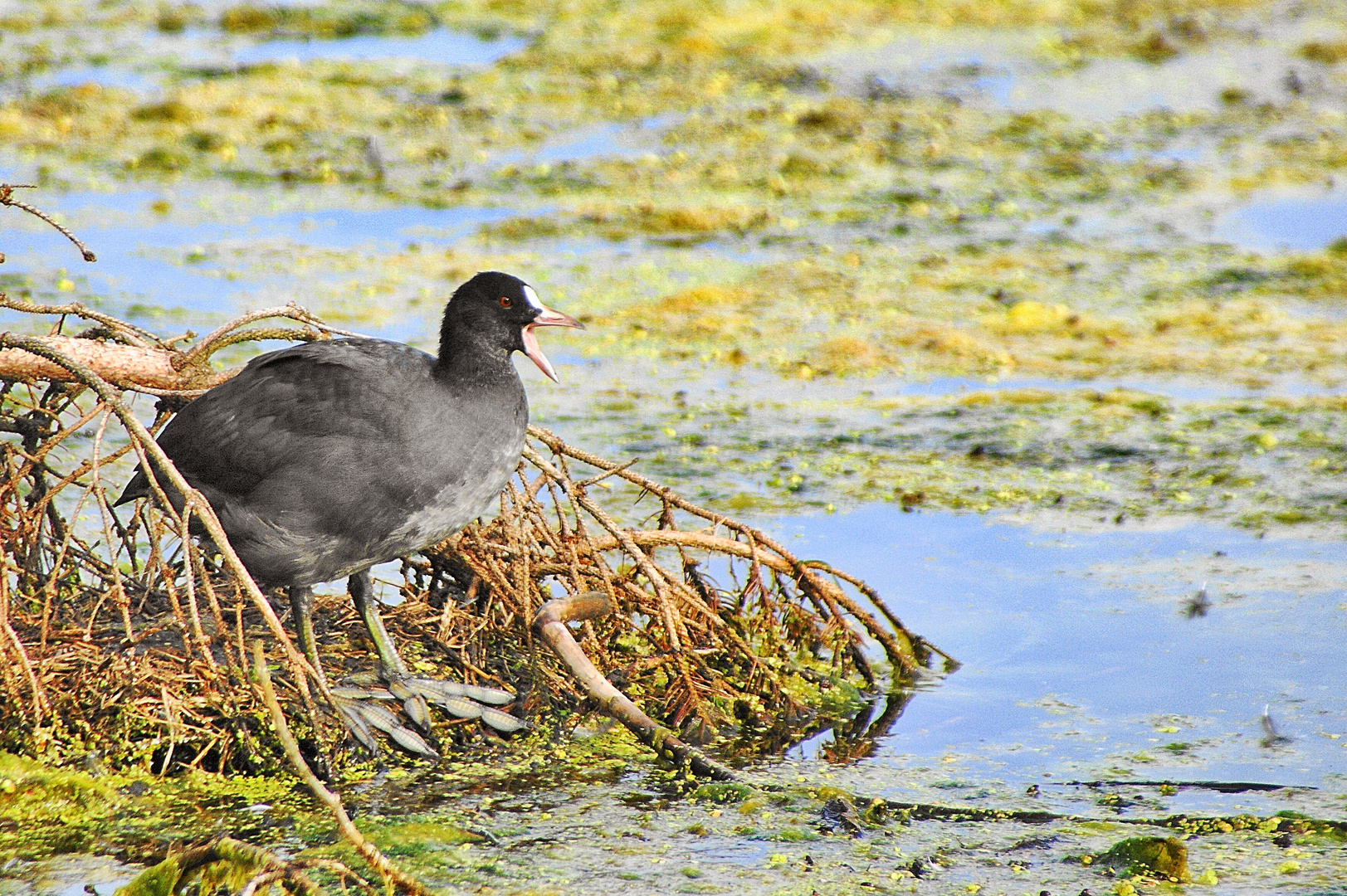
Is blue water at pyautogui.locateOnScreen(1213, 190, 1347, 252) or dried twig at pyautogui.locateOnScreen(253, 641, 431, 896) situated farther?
blue water at pyautogui.locateOnScreen(1213, 190, 1347, 252)

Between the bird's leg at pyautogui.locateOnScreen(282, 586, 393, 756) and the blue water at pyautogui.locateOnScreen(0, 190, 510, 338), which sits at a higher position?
the blue water at pyautogui.locateOnScreen(0, 190, 510, 338)

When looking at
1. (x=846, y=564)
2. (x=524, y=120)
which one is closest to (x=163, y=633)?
(x=846, y=564)

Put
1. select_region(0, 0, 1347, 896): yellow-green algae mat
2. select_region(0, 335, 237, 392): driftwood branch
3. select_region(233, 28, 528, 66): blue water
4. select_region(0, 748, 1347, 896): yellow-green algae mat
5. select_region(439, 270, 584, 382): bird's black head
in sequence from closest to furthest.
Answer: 1. select_region(0, 748, 1347, 896): yellow-green algae mat
2. select_region(0, 0, 1347, 896): yellow-green algae mat
3. select_region(439, 270, 584, 382): bird's black head
4. select_region(0, 335, 237, 392): driftwood branch
5. select_region(233, 28, 528, 66): blue water

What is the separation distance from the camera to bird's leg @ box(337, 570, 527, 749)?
3.76m

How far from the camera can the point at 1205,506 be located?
533 cm

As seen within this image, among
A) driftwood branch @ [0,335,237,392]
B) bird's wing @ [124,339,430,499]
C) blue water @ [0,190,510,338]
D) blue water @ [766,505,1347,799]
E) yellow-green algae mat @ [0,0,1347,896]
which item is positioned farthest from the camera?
blue water @ [0,190,510,338]

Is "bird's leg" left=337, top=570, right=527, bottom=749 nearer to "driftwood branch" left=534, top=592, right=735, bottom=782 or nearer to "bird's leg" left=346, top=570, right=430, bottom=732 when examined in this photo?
"bird's leg" left=346, top=570, right=430, bottom=732

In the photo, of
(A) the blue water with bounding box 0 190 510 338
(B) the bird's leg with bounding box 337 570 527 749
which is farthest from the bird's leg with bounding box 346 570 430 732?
(A) the blue water with bounding box 0 190 510 338

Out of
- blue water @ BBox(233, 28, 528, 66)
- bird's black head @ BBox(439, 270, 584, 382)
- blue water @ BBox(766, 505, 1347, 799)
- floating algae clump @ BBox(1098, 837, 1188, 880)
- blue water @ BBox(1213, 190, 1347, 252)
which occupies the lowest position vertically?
floating algae clump @ BBox(1098, 837, 1188, 880)

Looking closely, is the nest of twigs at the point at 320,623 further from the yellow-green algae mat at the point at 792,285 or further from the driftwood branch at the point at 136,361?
the yellow-green algae mat at the point at 792,285

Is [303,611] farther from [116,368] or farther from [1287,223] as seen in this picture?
[1287,223]

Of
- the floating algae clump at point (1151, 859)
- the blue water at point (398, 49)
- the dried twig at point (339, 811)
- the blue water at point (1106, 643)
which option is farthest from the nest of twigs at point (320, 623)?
the blue water at point (398, 49)

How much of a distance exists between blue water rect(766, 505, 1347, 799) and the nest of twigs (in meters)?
0.27

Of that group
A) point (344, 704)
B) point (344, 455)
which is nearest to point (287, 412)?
point (344, 455)
